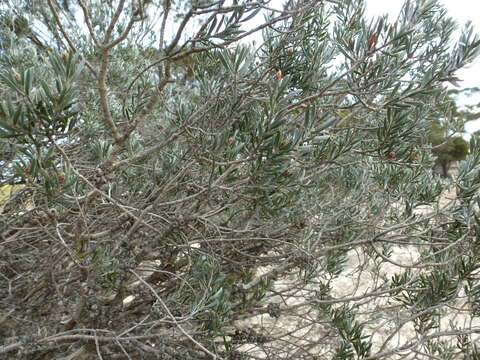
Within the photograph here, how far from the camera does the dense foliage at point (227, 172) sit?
1382 mm

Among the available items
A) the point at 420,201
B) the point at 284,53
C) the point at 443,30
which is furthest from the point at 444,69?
the point at 420,201

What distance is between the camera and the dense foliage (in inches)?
54.4

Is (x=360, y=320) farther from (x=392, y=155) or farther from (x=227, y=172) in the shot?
(x=227, y=172)

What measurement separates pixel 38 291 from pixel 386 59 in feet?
7.90

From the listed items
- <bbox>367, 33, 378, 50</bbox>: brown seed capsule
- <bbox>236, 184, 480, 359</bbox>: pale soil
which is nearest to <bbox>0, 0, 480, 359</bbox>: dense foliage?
<bbox>367, 33, 378, 50</bbox>: brown seed capsule

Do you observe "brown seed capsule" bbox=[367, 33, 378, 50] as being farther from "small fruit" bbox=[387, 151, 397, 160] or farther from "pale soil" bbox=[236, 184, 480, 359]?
"pale soil" bbox=[236, 184, 480, 359]

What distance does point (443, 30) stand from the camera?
1890 mm

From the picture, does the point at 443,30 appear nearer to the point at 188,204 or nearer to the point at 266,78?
the point at 266,78

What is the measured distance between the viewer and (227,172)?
5.07 feet

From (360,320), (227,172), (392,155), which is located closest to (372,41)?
(392,155)

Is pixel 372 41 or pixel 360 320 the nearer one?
pixel 372 41

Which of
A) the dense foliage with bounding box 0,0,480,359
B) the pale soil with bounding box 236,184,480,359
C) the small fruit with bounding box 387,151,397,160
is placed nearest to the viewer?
the dense foliage with bounding box 0,0,480,359

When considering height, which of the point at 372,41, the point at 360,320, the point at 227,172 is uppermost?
the point at 360,320

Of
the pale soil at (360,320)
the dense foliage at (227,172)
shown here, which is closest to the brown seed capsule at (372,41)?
the dense foliage at (227,172)
